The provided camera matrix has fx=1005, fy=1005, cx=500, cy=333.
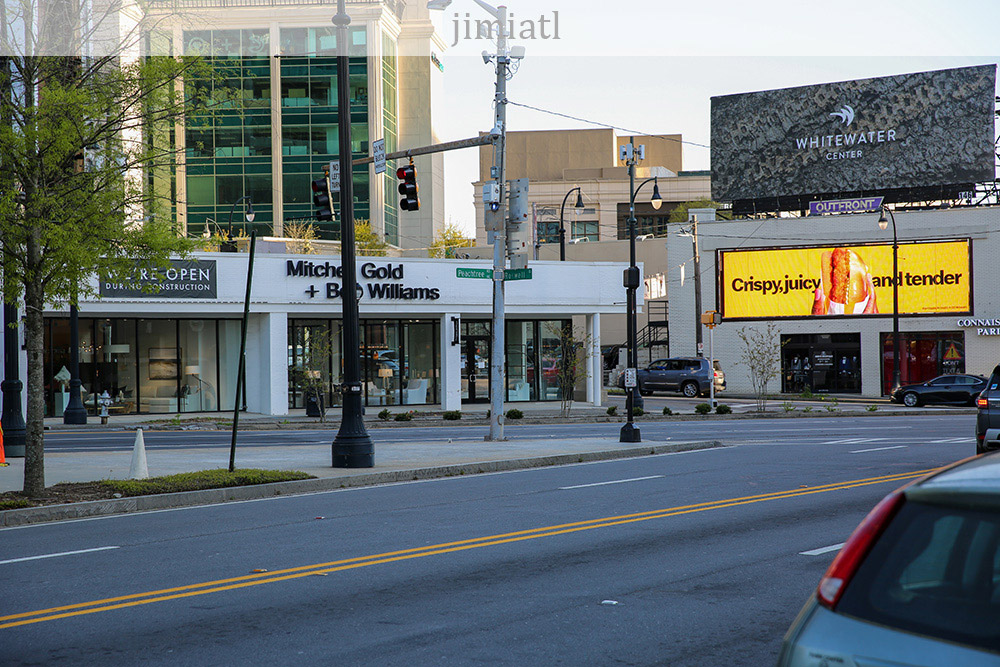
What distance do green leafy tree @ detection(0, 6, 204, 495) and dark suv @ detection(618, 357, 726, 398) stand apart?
1322 inches

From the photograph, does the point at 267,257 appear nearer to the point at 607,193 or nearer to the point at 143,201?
the point at 143,201

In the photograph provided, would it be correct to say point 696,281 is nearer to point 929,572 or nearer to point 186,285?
point 186,285

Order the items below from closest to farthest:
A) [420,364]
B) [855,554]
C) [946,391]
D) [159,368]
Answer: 1. [855,554]
2. [159,368]
3. [946,391]
4. [420,364]

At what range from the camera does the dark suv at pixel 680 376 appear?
46156mm

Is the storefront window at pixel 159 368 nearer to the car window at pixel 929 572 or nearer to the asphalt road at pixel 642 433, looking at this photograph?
the asphalt road at pixel 642 433

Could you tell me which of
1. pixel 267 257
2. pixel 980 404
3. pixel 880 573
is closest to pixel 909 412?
pixel 980 404

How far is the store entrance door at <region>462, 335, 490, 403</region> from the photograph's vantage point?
4025 cm

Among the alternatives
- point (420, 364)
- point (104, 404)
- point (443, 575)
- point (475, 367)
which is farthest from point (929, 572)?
point (475, 367)

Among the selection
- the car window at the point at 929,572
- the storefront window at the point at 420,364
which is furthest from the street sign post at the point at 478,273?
the car window at the point at 929,572

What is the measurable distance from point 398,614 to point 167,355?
30.5 meters

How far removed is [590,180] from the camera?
8688 cm

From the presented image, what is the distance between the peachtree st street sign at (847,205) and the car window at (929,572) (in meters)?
49.2

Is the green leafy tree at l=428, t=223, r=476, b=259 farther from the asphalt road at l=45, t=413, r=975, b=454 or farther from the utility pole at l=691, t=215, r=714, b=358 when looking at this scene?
the asphalt road at l=45, t=413, r=975, b=454

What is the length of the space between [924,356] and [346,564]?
44.4 m
